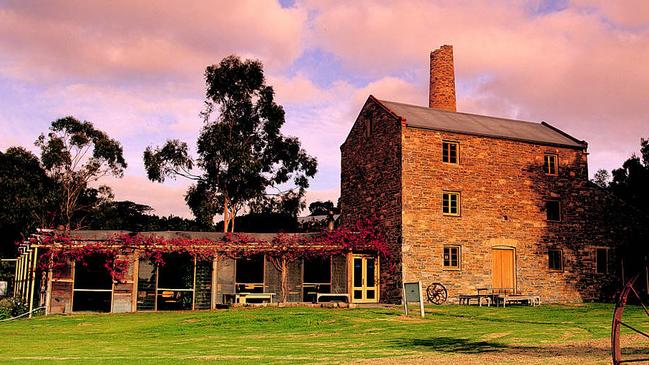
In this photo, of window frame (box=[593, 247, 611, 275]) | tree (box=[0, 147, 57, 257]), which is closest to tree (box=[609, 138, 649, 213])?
window frame (box=[593, 247, 611, 275])

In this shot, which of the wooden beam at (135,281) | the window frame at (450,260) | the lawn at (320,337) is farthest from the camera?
the window frame at (450,260)

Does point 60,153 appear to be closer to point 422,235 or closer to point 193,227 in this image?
point 193,227

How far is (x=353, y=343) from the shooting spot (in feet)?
53.1

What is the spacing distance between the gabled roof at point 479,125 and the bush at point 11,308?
1730 centimetres

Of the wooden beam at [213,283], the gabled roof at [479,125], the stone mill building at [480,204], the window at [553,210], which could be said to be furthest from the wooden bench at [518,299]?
the wooden beam at [213,283]

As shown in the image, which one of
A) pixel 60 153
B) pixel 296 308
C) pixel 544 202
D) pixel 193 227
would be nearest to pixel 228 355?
pixel 296 308

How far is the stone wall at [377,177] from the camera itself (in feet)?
96.1

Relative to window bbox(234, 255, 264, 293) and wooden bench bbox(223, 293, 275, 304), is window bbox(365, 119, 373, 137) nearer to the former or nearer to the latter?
window bbox(234, 255, 264, 293)

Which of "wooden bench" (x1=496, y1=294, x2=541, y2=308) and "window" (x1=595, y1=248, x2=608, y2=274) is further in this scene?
"window" (x1=595, y1=248, x2=608, y2=274)

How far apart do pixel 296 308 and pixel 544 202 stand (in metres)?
13.6

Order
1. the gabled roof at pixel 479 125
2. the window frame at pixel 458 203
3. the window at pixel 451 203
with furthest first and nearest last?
the gabled roof at pixel 479 125 → the window at pixel 451 203 → the window frame at pixel 458 203

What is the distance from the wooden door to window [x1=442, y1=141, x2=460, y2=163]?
180 inches

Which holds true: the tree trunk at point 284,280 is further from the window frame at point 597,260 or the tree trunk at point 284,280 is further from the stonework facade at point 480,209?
the window frame at point 597,260

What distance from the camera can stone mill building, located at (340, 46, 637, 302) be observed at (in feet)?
96.1
